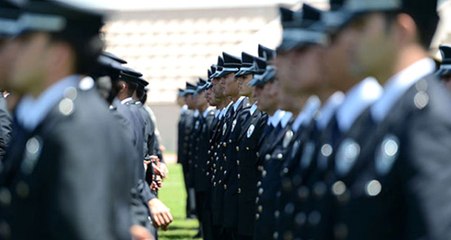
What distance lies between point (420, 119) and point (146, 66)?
49961 mm

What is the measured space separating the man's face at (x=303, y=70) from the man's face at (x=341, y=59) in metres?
0.31

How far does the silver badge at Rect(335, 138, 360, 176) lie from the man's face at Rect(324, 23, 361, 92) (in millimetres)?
225

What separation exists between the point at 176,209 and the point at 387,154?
16269mm

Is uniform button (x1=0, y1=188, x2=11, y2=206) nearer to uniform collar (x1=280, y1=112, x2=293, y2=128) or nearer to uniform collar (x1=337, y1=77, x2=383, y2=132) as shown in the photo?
uniform collar (x1=337, y1=77, x2=383, y2=132)

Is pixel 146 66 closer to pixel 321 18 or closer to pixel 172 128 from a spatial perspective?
pixel 172 128

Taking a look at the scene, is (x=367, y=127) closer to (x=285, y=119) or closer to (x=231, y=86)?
(x=285, y=119)

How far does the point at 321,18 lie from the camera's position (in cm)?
480

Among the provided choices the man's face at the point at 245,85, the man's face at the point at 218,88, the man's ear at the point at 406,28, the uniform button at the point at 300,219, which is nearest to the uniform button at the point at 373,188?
the man's ear at the point at 406,28

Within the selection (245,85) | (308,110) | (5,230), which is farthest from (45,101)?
(245,85)

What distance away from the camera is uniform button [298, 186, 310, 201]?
4.51 m

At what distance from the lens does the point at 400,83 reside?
3.93 m

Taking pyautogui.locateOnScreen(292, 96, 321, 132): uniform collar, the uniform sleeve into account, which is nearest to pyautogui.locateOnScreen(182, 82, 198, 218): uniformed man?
pyautogui.locateOnScreen(292, 96, 321, 132): uniform collar

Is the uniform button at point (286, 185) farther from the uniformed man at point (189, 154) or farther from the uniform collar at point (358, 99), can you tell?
the uniformed man at point (189, 154)

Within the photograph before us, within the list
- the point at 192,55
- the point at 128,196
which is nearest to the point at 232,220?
the point at 128,196
